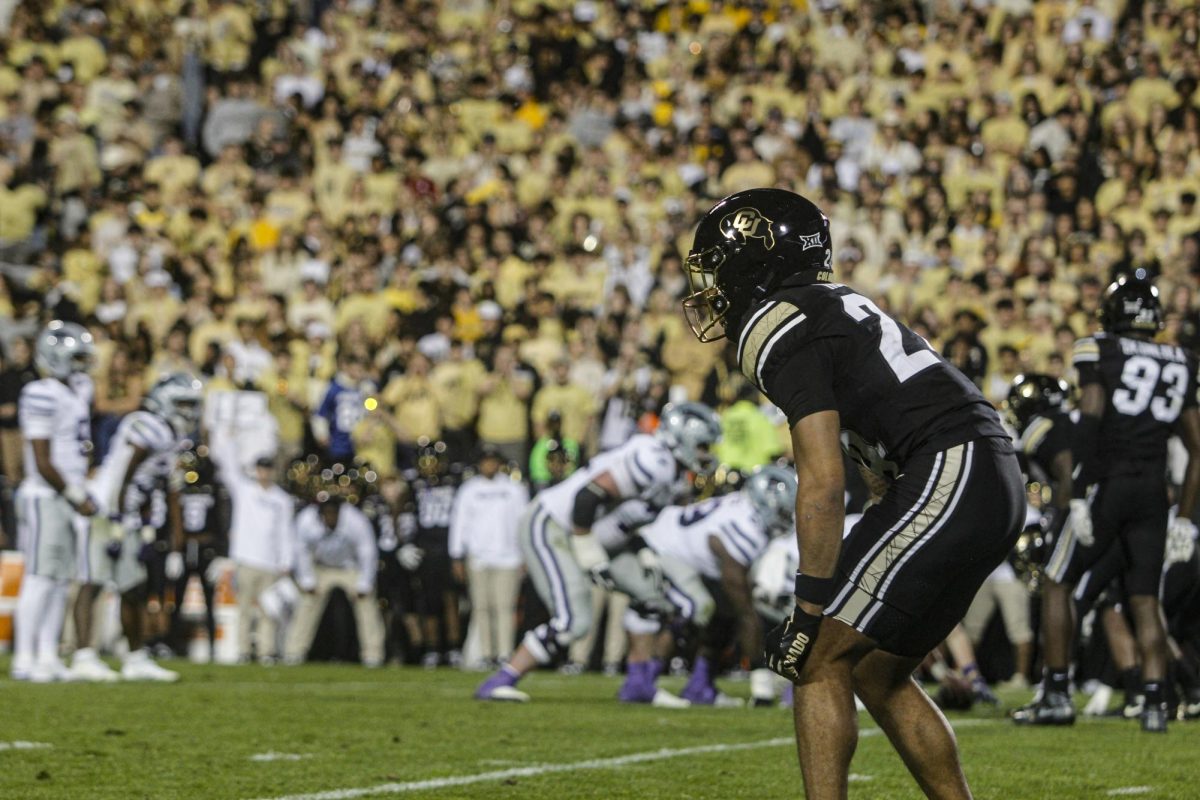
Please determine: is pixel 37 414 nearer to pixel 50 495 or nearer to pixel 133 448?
pixel 50 495

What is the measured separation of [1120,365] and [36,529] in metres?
6.42

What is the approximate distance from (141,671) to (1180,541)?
20.8 feet

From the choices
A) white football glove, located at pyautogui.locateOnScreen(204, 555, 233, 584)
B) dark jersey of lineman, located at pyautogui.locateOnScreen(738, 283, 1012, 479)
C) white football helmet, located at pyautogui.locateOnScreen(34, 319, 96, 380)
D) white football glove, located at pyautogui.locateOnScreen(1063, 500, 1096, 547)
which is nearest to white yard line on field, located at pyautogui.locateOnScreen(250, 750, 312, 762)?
dark jersey of lineman, located at pyautogui.locateOnScreen(738, 283, 1012, 479)

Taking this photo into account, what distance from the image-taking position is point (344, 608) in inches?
591

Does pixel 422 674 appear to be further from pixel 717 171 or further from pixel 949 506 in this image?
pixel 949 506

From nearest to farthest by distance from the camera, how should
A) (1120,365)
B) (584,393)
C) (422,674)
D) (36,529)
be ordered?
(1120,365) < (36,529) < (422,674) < (584,393)

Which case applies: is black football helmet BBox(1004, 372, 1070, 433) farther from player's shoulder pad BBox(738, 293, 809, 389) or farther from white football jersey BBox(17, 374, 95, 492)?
white football jersey BBox(17, 374, 95, 492)

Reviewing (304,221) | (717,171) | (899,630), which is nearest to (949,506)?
(899,630)

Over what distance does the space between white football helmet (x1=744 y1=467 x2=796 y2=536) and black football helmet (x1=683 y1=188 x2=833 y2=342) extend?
564 centimetres

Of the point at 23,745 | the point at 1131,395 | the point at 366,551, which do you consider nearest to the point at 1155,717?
the point at 1131,395

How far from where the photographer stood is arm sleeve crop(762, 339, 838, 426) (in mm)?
4121

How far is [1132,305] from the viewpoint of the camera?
8398 millimetres

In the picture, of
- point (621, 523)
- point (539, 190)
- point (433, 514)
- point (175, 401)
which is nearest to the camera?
point (621, 523)

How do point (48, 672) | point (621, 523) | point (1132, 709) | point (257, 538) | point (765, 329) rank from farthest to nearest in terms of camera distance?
1. point (257, 538)
2. point (48, 672)
3. point (621, 523)
4. point (1132, 709)
5. point (765, 329)
